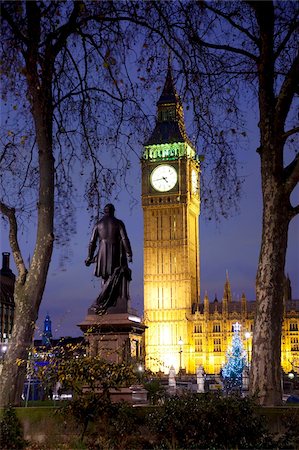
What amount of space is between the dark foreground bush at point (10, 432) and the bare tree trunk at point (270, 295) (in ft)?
13.3

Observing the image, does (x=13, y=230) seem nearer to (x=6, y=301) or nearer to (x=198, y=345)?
(x=6, y=301)

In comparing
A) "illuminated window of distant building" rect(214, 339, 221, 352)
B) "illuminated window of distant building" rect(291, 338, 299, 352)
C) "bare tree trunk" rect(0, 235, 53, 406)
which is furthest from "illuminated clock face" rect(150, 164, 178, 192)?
"bare tree trunk" rect(0, 235, 53, 406)

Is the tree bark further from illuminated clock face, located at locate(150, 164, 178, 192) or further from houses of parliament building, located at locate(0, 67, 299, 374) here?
illuminated clock face, located at locate(150, 164, 178, 192)

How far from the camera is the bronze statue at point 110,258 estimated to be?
45.1ft

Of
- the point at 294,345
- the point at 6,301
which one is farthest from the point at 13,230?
the point at 294,345

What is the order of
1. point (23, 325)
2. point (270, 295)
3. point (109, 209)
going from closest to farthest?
point (23, 325) → point (270, 295) → point (109, 209)

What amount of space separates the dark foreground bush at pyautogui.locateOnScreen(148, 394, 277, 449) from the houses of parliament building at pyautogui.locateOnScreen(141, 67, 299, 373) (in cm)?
8072

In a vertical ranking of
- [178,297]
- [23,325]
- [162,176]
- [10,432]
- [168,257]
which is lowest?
[10,432]

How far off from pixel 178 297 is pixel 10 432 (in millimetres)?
87036

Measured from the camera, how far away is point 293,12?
41.1 feet

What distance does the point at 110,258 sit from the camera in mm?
14031

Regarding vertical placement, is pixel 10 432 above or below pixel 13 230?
below

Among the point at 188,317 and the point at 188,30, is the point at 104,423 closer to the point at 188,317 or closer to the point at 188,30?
the point at 188,30

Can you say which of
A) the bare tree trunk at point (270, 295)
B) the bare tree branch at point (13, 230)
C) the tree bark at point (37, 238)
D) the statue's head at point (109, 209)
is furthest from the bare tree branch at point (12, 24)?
the bare tree trunk at point (270, 295)
